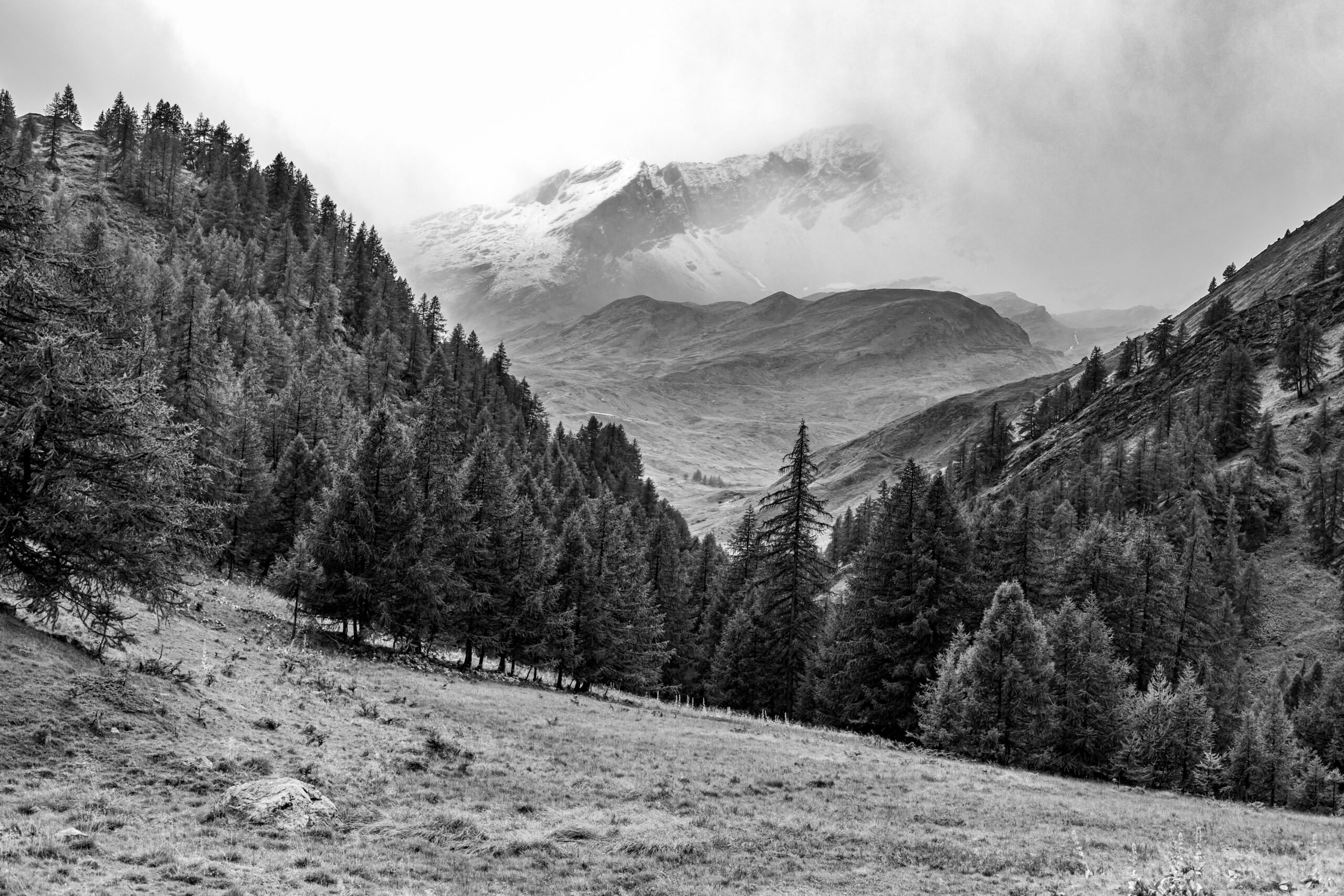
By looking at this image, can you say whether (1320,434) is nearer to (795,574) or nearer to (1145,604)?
(1145,604)

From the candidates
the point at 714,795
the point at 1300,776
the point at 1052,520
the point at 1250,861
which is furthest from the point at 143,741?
the point at 1052,520

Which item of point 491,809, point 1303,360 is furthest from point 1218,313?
point 491,809

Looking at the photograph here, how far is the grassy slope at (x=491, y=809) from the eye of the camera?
12336 mm

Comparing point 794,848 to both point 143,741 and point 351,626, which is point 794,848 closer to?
point 143,741

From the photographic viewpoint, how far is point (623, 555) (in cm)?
4725

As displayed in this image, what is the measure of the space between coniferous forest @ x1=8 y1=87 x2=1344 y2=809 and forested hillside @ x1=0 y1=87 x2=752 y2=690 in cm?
12

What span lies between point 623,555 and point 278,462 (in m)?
30.3

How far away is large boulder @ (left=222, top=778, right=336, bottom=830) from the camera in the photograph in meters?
13.7

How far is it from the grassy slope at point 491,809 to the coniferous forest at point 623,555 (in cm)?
293

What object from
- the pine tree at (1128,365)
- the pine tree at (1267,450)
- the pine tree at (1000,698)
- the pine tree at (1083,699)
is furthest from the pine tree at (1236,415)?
the pine tree at (1000,698)

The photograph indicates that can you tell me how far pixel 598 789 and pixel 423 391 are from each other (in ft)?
332

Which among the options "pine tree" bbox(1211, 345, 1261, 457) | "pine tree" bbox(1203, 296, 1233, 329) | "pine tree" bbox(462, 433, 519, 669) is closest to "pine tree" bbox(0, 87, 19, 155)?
"pine tree" bbox(462, 433, 519, 669)

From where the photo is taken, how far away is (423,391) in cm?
11269

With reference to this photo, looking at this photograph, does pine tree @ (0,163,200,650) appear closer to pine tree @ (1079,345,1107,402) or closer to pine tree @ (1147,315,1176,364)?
pine tree @ (1147,315,1176,364)
